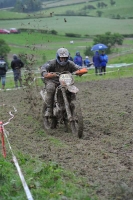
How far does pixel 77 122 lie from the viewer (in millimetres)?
10109

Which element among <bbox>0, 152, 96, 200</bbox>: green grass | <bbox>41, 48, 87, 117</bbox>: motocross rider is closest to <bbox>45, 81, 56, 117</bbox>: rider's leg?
<bbox>41, 48, 87, 117</bbox>: motocross rider

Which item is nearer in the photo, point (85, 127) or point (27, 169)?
point (27, 169)

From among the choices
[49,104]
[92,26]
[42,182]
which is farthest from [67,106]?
[92,26]

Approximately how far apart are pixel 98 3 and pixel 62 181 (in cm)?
5790

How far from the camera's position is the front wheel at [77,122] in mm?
9734

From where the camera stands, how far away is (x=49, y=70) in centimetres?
1095

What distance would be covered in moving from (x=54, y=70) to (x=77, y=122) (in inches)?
60.3

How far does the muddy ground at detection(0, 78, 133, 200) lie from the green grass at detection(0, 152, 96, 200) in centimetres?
22

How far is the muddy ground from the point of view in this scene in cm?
676

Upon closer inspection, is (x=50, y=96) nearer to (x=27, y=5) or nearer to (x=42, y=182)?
(x=42, y=182)

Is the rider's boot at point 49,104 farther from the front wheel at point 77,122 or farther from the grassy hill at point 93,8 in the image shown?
the grassy hill at point 93,8

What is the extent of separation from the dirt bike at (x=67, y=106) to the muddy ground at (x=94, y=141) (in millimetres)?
255

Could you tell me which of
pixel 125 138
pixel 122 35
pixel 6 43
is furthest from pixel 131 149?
pixel 122 35

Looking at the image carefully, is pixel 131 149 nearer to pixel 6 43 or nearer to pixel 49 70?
pixel 49 70
